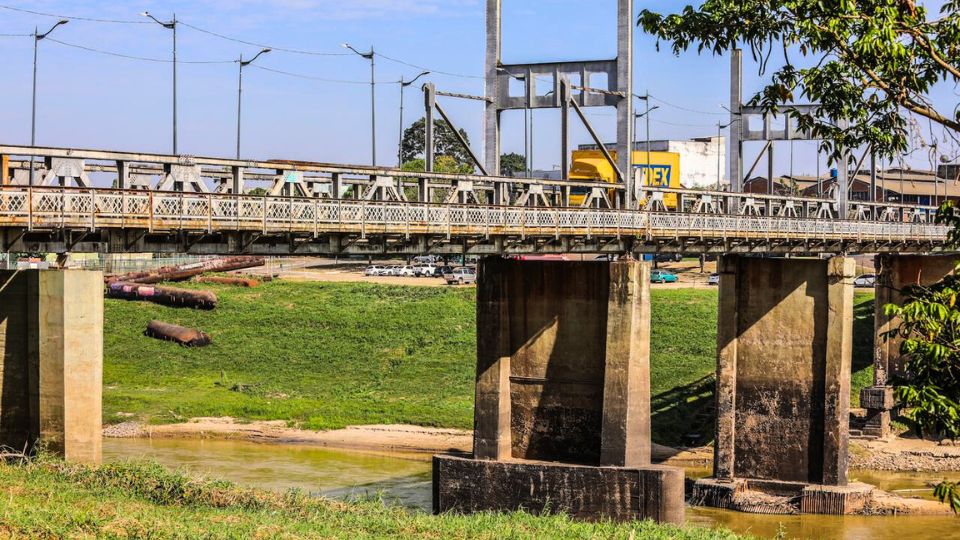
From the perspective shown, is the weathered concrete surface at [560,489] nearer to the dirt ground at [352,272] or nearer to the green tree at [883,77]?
the green tree at [883,77]

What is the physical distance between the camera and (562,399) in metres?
40.3

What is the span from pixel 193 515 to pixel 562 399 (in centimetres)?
1701

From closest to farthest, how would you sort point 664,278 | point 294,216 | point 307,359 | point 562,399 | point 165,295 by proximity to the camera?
point 294,216
point 562,399
point 307,359
point 165,295
point 664,278

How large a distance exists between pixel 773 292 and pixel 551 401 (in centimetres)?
1075

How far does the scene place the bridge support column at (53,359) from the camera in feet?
103

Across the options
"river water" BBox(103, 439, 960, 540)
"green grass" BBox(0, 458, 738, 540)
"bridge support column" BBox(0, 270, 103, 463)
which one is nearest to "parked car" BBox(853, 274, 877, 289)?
"river water" BBox(103, 439, 960, 540)

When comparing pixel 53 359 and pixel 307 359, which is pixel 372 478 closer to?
pixel 53 359

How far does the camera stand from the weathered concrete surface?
37031 millimetres

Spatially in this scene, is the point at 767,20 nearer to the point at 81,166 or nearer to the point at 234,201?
the point at 234,201


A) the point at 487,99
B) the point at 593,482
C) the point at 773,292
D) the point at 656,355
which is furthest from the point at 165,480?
the point at 656,355

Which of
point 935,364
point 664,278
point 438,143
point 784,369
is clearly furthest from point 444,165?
point 935,364

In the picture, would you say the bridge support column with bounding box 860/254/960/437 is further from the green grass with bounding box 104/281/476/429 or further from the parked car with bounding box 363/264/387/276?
the parked car with bounding box 363/264/387/276

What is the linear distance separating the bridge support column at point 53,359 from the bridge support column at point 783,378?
72.3 feet

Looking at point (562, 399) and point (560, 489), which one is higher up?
point (562, 399)
